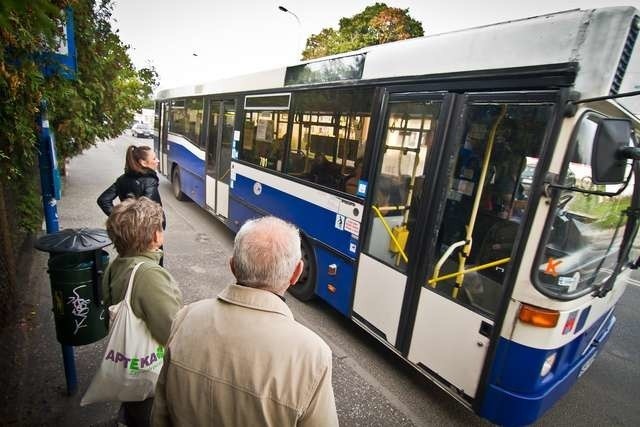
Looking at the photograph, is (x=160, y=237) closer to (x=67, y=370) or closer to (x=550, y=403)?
(x=67, y=370)

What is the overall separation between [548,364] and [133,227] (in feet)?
9.25

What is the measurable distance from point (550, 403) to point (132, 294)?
2.87 metres

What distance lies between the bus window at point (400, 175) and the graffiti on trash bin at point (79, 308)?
7.61ft

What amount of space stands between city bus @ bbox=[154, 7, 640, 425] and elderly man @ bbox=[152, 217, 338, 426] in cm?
166

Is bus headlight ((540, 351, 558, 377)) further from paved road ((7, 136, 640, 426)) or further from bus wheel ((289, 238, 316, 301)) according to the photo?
bus wheel ((289, 238, 316, 301))

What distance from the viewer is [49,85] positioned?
3553 mm

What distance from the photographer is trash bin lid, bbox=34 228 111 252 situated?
2.06 m

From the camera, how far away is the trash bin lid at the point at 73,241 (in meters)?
2.06

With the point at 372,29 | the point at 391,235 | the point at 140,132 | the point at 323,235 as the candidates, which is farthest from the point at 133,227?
the point at 140,132

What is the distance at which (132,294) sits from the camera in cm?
165

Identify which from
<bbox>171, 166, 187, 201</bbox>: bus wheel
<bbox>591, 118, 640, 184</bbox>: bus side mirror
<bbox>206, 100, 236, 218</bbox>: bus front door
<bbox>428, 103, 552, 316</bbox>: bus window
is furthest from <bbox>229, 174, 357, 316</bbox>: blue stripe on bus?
<bbox>171, 166, 187, 201</bbox>: bus wheel

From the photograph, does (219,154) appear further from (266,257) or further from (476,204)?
(266,257)

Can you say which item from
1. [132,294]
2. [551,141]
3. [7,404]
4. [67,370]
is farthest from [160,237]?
[551,141]

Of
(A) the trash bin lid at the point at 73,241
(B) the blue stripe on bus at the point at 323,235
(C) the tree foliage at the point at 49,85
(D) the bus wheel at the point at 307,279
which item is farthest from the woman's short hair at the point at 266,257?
(D) the bus wheel at the point at 307,279
